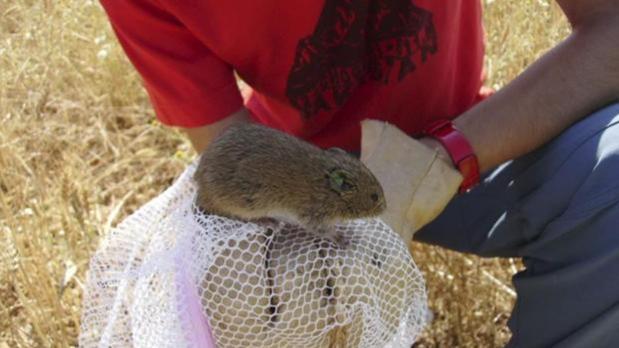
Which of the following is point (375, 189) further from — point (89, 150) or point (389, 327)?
point (89, 150)

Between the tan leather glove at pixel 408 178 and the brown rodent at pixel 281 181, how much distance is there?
0.08m

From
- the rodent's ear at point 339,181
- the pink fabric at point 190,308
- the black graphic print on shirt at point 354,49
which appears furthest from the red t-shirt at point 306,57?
the pink fabric at point 190,308

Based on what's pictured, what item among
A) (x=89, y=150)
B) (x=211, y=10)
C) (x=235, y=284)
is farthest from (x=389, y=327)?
(x=89, y=150)

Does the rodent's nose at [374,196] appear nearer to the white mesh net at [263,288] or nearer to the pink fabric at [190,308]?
the white mesh net at [263,288]

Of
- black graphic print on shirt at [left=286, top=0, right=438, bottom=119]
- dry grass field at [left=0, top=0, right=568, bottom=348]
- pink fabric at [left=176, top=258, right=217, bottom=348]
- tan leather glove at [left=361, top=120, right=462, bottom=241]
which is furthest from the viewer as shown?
dry grass field at [left=0, top=0, right=568, bottom=348]

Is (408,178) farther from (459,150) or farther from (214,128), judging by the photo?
(214,128)

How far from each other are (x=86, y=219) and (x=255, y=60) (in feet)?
3.20

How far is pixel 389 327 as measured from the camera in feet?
4.67

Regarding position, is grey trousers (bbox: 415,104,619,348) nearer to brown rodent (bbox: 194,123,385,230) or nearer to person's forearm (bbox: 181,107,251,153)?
brown rodent (bbox: 194,123,385,230)

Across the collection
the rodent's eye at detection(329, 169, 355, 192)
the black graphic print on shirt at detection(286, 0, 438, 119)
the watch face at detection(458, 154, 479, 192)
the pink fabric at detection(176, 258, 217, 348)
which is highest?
the black graphic print on shirt at detection(286, 0, 438, 119)

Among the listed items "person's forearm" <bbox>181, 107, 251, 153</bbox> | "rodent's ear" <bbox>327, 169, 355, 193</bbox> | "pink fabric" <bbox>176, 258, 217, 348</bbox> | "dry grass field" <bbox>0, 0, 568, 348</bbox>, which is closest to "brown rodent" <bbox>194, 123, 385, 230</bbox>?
"rodent's ear" <bbox>327, 169, 355, 193</bbox>

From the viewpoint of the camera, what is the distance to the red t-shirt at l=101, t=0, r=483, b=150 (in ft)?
5.70

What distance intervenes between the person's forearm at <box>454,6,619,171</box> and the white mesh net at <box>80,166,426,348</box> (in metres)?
0.42

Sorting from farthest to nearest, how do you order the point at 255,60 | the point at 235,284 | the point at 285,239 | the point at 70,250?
the point at 70,250 < the point at 255,60 < the point at 285,239 < the point at 235,284
